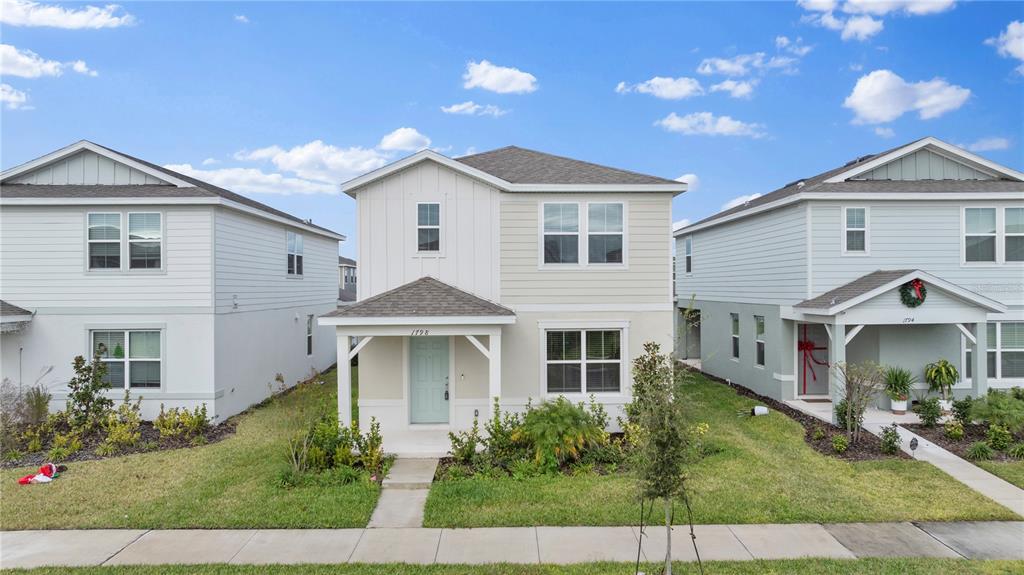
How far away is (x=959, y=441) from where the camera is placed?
10773 millimetres

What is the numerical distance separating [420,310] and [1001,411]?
12.5 m

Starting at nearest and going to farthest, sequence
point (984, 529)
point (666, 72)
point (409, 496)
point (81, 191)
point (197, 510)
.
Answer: point (984, 529) < point (197, 510) < point (409, 496) < point (81, 191) < point (666, 72)

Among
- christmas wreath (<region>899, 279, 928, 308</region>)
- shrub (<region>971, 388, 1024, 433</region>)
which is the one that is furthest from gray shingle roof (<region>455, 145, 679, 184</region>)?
shrub (<region>971, 388, 1024, 433</region>)

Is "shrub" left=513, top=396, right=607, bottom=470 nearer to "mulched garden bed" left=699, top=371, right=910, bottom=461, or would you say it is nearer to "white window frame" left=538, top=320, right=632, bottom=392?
"white window frame" left=538, top=320, right=632, bottom=392

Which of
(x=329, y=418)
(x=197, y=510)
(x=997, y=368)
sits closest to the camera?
(x=197, y=510)

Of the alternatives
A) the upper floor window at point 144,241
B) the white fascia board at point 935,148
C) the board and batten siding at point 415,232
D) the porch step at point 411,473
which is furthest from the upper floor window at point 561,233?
the upper floor window at point 144,241

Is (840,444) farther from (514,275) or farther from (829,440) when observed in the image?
(514,275)

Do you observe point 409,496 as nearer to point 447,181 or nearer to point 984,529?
point 447,181

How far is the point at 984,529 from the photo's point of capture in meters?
7.20

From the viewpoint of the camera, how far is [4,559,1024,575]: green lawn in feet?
19.6

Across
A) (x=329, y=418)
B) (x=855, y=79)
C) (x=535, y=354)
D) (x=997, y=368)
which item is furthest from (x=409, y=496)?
(x=855, y=79)

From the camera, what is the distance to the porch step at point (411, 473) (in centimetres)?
882

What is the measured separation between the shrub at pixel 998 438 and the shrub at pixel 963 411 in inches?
45.5

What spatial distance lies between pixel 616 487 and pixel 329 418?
578 cm
